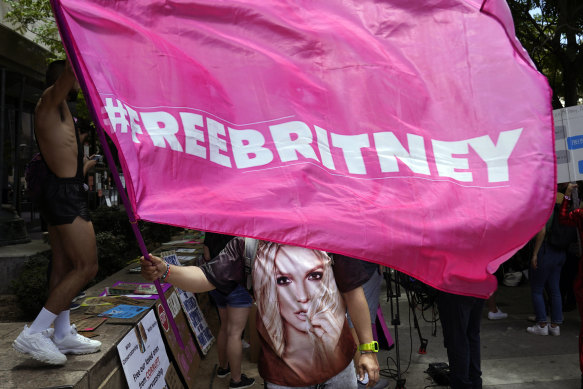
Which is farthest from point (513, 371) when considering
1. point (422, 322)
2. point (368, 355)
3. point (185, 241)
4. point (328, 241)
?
point (185, 241)

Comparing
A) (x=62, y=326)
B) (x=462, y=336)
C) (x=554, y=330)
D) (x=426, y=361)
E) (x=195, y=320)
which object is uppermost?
(x=62, y=326)

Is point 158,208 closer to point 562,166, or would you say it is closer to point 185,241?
point 562,166

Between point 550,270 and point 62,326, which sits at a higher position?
point 62,326

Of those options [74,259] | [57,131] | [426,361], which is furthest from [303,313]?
[426,361]

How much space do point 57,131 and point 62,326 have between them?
1212mm

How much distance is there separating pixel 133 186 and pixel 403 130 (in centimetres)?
145

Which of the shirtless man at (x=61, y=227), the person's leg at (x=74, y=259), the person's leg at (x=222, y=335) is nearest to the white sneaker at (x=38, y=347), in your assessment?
the shirtless man at (x=61, y=227)

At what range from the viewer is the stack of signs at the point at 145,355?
3.65 m

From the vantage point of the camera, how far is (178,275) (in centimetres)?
→ 257

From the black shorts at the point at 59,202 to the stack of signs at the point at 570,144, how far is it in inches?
174

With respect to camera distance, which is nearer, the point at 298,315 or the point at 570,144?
→ the point at 298,315

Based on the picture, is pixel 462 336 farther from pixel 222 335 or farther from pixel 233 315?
pixel 222 335

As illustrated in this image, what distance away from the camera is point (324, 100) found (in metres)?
2.87

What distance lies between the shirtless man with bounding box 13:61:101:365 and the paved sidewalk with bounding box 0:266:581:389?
0.52 ft
